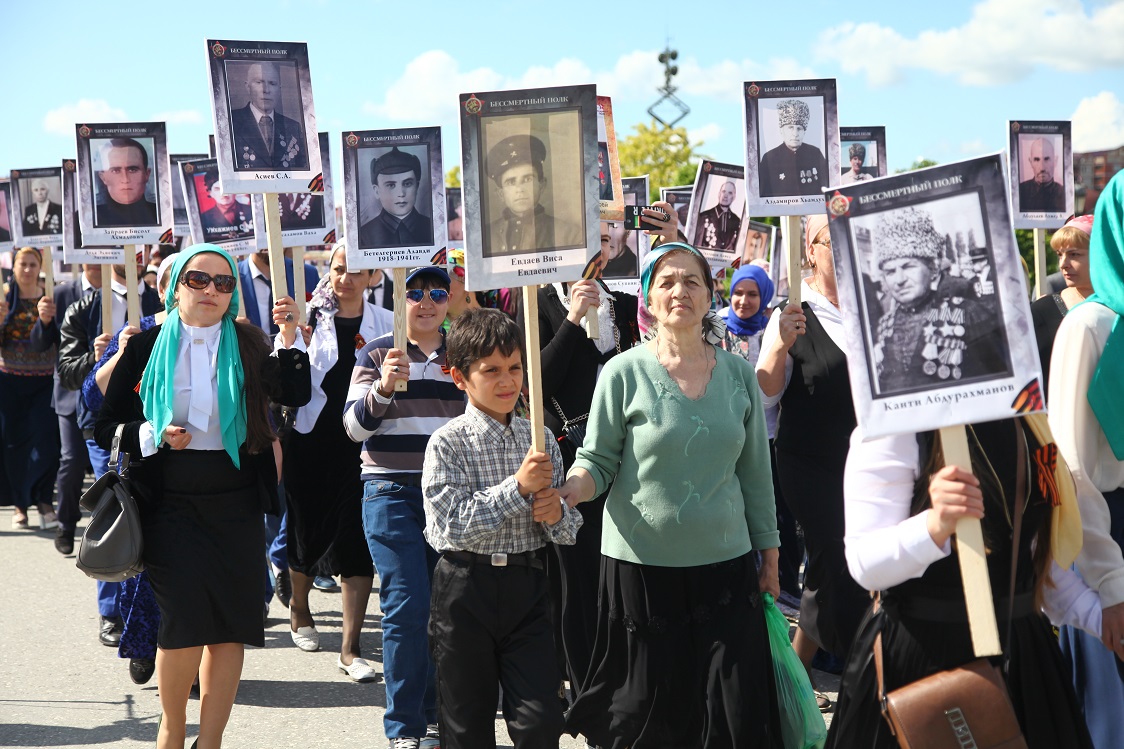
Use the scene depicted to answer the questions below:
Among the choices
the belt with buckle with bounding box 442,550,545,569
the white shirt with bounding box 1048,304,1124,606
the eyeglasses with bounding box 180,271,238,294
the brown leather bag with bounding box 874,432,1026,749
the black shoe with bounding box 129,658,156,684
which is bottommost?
the black shoe with bounding box 129,658,156,684

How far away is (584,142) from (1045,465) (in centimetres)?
190

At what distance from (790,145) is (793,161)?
94mm

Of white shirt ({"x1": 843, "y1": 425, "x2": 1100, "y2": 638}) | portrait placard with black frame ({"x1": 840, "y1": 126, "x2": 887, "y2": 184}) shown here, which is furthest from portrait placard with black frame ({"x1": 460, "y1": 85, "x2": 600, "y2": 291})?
portrait placard with black frame ({"x1": 840, "y1": 126, "x2": 887, "y2": 184})

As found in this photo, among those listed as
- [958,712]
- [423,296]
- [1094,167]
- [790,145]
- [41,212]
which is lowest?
[958,712]

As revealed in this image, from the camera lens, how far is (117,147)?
22.9ft

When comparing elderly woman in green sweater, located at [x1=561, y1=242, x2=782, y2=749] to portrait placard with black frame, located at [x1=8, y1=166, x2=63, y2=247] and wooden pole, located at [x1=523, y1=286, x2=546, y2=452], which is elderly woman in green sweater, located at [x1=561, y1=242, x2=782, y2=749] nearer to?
wooden pole, located at [x1=523, y1=286, x2=546, y2=452]

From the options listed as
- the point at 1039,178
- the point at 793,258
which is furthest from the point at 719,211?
the point at 793,258

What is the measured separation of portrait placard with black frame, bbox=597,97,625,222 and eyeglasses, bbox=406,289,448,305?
83 cm

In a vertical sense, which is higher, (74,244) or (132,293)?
(74,244)

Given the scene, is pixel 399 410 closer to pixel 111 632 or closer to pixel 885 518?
pixel 111 632

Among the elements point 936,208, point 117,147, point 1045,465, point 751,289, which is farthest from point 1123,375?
point 117,147

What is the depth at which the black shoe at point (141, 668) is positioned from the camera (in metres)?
6.01

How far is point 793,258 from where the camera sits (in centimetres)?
535

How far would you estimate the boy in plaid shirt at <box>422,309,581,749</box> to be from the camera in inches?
159
